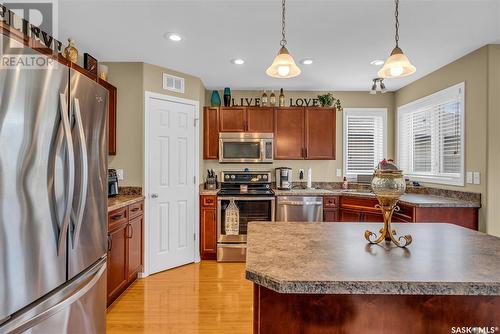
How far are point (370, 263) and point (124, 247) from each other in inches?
94.8

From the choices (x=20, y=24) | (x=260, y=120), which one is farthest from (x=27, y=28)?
(x=260, y=120)

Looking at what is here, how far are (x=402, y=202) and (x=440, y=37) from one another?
1718 millimetres

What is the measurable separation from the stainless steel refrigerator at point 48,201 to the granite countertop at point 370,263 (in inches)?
37.5

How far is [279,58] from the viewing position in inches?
67.5

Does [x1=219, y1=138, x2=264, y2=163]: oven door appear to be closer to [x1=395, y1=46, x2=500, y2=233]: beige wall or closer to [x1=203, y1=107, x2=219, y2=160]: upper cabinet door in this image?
[x1=203, y1=107, x2=219, y2=160]: upper cabinet door

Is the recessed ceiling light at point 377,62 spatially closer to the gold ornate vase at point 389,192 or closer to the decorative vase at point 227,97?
the decorative vase at point 227,97

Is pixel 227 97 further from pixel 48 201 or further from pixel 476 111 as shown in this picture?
pixel 48 201

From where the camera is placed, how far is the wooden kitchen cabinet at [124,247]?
2.42 metres

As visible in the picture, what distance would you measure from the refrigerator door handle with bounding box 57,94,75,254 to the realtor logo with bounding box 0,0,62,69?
0.19 m

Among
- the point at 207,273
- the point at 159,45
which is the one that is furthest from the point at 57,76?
the point at 207,273

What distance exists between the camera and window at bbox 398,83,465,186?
3.02m

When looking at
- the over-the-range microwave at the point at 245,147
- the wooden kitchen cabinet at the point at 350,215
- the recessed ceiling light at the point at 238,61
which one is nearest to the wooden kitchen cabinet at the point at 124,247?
the over-the-range microwave at the point at 245,147

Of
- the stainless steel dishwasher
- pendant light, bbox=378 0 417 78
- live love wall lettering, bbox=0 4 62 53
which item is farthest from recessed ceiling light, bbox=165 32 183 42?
the stainless steel dishwasher

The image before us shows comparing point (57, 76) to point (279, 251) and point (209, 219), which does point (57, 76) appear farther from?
point (209, 219)
